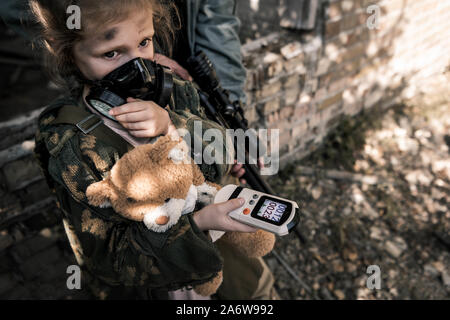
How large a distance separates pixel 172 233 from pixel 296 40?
2.39 metres

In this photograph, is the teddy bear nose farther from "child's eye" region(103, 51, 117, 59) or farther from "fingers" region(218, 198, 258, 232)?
"child's eye" region(103, 51, 117, 59)

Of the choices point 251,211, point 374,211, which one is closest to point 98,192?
point 251,211

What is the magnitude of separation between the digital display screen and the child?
8 centimetres

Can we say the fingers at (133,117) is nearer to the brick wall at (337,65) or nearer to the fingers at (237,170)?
the fingers at (237,170)

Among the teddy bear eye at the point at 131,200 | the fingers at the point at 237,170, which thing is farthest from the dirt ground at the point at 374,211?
the teddy bear eye at the point at 131,200

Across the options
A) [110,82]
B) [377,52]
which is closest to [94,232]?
[110,82]

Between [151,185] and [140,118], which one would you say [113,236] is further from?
[140,118]

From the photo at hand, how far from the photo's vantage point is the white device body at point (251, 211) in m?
1.07

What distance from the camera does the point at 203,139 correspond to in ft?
4.25

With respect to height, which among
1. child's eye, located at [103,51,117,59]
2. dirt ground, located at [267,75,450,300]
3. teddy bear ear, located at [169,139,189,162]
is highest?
child's eye, located at [103,51,117,59]

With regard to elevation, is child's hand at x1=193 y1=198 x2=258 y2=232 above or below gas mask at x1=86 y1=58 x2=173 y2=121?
below

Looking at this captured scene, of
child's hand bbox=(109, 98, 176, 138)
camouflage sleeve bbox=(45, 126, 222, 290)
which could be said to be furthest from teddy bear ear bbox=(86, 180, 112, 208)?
child's hand bbox=(109, 98, 176, 138)

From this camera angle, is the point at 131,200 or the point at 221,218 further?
the point at 221,218

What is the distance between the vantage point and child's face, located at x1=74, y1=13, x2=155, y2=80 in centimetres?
109
